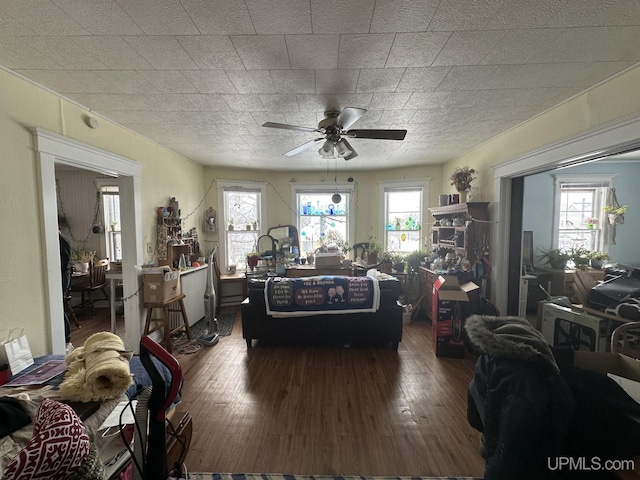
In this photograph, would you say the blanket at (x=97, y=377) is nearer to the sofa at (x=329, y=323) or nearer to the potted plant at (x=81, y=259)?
the sofa at (x=329, y=323)

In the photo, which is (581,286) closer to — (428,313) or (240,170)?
(428,313)

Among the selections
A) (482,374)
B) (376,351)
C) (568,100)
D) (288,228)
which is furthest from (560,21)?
(288,228)

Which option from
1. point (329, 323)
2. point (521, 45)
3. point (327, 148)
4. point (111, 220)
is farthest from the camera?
point (111, 220)

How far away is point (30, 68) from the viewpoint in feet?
6.14

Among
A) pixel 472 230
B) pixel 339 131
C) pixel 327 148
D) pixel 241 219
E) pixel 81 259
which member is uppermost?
pixel 339 131

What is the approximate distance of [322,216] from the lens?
5.70m

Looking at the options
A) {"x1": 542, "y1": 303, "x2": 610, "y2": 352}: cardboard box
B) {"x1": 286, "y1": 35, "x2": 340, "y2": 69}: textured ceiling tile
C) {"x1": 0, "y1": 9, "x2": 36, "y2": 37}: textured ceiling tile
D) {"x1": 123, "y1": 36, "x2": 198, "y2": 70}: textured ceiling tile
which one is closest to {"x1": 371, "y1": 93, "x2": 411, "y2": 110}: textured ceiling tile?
{"x1": 286, "y1": 35, "x2": 340, "y2": 69}: textured ceiling tile

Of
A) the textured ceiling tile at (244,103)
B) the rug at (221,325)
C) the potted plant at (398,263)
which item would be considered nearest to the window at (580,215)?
the potted plant at (398,263)

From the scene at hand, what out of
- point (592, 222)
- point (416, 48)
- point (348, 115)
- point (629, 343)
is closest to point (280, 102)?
point (348, 115)

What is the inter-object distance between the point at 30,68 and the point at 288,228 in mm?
4116

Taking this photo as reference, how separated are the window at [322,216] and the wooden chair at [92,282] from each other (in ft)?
11.8

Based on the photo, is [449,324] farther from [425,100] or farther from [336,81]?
[336,81]

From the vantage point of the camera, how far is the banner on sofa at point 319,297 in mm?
3146

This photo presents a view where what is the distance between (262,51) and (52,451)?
2146mm
